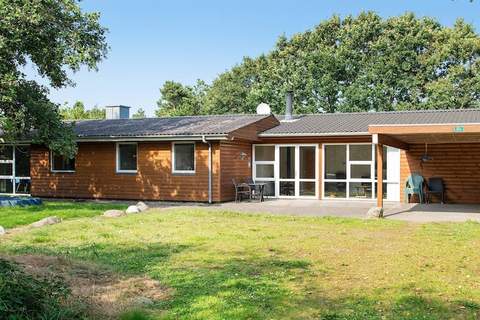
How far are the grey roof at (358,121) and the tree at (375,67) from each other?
39.9ft

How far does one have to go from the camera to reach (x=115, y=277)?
6.79 m

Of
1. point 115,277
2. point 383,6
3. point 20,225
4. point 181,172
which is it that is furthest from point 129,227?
point 383,6

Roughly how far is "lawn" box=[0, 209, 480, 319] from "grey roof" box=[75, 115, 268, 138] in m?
5.95

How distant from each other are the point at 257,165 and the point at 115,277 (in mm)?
14111

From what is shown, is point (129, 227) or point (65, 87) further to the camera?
point (65, 87)

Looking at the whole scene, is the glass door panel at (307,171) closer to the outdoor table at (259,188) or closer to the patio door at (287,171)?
the patio door at (287,171)

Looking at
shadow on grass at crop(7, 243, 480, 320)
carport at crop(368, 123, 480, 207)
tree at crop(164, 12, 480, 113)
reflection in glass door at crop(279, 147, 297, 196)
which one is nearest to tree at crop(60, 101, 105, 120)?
tree at crop(164, 12, 480, 113)

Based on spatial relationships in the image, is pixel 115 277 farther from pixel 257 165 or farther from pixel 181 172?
pixel 257 165

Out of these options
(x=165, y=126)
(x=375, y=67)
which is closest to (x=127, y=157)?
(x=165, y=126)

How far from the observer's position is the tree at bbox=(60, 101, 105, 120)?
44.7 metres

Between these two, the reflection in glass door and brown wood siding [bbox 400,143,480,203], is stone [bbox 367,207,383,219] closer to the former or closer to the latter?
→ brown wood siding [bbox 400,143,480,203]

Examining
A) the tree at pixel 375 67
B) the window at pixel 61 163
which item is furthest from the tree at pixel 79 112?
the window at pixel 61 163

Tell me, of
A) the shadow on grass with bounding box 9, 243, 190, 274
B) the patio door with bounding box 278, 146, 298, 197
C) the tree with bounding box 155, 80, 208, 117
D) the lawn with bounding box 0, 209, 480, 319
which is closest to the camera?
the lawn with bounding box 0, 209, 480, 319

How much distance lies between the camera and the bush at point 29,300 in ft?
13.7
